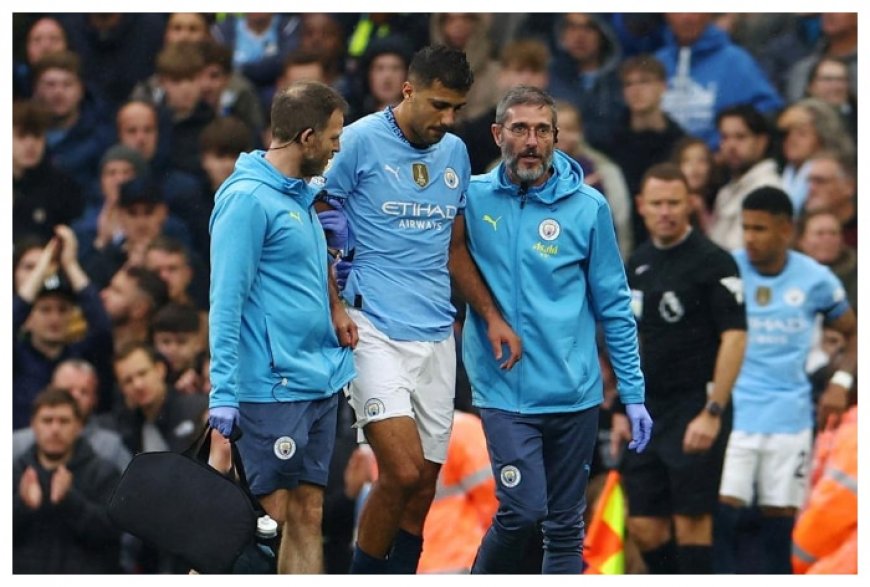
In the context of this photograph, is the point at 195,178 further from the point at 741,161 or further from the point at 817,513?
the point at 817,513

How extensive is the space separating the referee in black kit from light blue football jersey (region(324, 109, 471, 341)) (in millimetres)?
2893

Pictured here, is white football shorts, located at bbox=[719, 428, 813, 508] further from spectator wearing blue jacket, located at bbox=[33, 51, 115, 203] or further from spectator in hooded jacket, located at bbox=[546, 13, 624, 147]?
spectator wearing blue jacket, located at bbox=[33, 51, 115, 203]

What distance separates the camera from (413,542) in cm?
695

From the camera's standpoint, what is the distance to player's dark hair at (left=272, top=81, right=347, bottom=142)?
6.34 meters

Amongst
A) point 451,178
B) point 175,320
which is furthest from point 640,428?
point 175,320

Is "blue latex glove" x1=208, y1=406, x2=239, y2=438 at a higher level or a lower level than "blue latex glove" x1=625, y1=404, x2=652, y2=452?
higher

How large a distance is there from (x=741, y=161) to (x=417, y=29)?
2.17 meters

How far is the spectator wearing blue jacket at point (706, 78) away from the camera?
1138 cm

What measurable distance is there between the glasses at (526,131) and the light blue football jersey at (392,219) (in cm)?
29

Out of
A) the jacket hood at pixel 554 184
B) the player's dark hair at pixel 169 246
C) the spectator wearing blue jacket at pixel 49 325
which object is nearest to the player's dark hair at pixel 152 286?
the player's dark hair at pixel 169 246

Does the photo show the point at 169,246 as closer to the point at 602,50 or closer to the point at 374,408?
the point at 602,50

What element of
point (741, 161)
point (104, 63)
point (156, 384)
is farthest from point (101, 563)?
point (741, 161)

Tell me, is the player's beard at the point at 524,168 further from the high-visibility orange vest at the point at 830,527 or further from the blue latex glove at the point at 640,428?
the high-visibility orange vest at the point at 830,527

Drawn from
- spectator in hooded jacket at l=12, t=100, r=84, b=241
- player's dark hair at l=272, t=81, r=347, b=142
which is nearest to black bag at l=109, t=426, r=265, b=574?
player's dark hair at l=272, t=81, r=347, b=142
